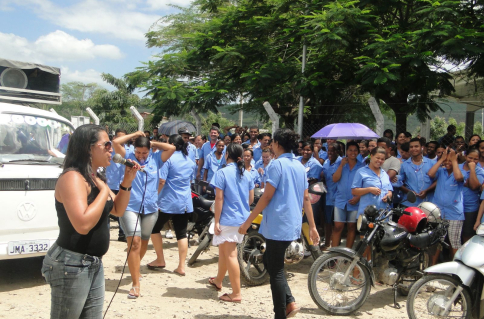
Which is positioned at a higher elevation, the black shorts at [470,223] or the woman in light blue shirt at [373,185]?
the woman in light blue shirt at [373,185]

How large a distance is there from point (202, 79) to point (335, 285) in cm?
1240

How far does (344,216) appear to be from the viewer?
6.65 metres

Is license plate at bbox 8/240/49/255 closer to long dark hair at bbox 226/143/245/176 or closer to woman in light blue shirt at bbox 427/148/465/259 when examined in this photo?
long dark hair at bbox 226/143/245/176

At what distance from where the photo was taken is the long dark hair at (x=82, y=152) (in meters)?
2.73

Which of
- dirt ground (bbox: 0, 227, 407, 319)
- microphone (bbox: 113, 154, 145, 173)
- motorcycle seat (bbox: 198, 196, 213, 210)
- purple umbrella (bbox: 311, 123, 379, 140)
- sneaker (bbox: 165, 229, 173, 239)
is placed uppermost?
purple umbrella (bbox: 311, 123, 379, 140)

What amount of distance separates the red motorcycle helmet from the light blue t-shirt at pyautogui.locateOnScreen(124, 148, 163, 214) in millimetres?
2877

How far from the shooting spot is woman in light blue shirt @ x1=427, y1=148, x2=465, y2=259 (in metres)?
5.95

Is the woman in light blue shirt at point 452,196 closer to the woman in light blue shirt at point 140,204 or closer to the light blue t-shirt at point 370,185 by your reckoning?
the light blue t-shirt at point 370,185

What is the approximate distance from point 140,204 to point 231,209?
1076 millimetres

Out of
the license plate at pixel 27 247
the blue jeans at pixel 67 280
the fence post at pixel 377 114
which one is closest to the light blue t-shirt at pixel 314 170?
the fence post at pixel 377 114

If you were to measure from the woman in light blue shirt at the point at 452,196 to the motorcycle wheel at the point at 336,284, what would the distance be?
186 cm

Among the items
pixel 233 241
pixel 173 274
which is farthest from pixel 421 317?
pixel 173 274

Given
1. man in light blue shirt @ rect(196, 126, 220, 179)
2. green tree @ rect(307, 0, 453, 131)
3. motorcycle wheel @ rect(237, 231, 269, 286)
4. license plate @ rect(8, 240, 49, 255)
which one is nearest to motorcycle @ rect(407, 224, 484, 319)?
motorcycle wheel @ rect(237, 231, 269, 286)

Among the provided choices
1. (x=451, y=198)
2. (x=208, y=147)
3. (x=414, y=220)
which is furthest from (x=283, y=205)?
(x=208, y=147)
